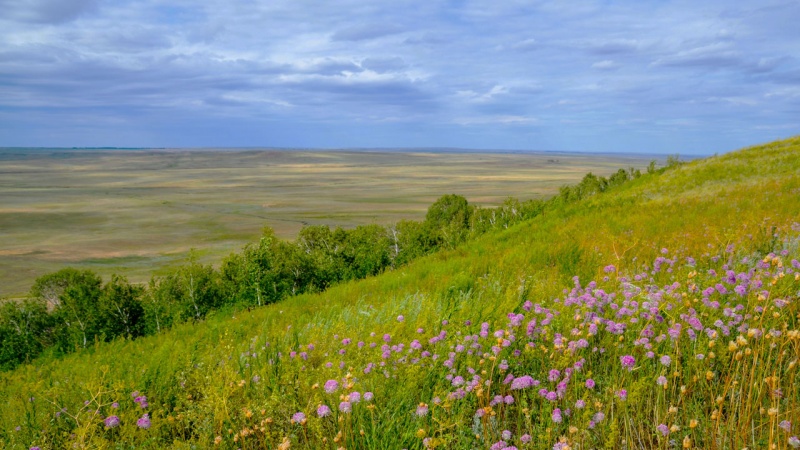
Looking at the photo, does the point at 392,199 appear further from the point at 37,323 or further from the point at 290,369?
the point at 290,369

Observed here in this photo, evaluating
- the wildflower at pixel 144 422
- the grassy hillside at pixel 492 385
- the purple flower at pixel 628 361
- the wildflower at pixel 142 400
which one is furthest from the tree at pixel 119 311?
the purple flower at pixel 628 361

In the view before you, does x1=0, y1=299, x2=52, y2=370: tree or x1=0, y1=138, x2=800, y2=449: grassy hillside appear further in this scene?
x1=0, y1=299, x2=52, y2=370: tree

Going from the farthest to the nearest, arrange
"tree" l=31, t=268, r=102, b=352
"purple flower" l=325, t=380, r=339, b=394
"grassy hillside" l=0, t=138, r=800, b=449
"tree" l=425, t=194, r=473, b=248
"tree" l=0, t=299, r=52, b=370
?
"tree" l=425, t=194, r=473, b=248 → "tree" l=0, t=299, r=52, b=370 → "tree" l=31, t=268, r=102, b=352 → "purple flower" l=325, t=380, r=339, b=394 → "grassy hillside" l=0, t=138, r=800, b=449

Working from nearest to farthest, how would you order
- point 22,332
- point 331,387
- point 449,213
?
point 331,387, point 22,332, point 449,213

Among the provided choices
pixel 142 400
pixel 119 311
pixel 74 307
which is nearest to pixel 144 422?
pixel 142 400

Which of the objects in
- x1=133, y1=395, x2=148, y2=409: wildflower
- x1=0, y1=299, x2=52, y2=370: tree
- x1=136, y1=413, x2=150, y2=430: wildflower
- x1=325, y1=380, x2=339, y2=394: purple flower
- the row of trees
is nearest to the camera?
x1=325, y1=380, x2=339, y2=394: purple flower

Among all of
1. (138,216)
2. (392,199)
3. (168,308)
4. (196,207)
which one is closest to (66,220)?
(138,216)

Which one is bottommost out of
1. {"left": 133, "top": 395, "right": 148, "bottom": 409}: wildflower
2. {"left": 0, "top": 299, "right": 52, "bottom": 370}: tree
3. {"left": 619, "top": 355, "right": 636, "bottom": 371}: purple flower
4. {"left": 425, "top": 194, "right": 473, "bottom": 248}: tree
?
{"left": 0, "top": 299, "right": 52, "bottom": 370}: tree

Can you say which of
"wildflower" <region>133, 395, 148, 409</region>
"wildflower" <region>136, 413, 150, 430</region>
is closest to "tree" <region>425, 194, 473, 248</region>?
"wildflower" <region>133, 395, 148, 409</region>

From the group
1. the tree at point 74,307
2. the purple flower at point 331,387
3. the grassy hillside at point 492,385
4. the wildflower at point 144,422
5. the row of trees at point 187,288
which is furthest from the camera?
the tree at point 74,307

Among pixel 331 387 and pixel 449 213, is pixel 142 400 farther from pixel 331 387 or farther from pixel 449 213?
pixel 449 213

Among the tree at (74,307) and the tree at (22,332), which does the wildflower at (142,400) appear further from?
the tree at (22,332)

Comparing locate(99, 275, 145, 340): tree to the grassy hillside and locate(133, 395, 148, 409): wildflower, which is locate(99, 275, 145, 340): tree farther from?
locate(133, 395, 148, 409): wildflower

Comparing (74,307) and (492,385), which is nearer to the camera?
(492,385)
